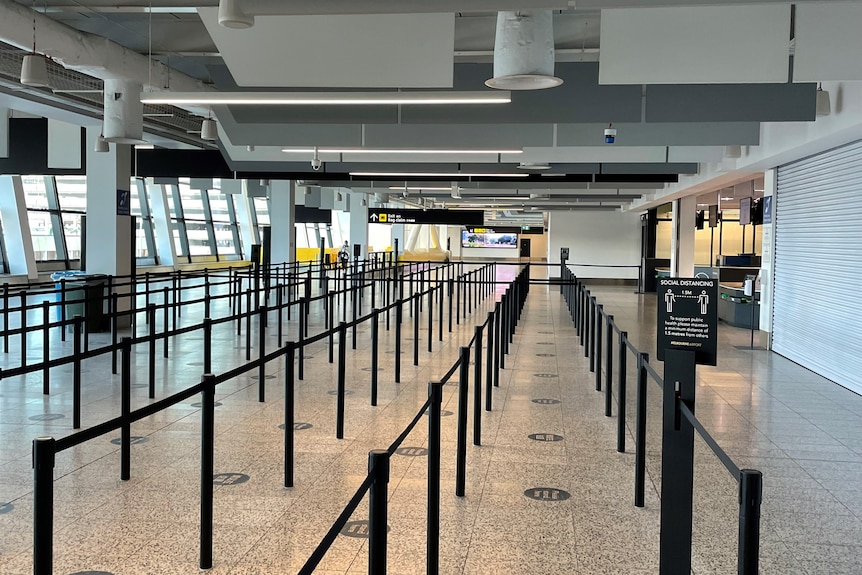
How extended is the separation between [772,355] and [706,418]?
5.79 meters

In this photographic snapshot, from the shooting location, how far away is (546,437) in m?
6.67

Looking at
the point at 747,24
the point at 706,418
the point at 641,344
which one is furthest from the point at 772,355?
the point at 747,24

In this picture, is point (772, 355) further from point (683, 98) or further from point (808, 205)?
point (683, 98)

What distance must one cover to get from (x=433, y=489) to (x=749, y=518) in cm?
165

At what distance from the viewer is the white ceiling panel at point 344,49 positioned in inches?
293

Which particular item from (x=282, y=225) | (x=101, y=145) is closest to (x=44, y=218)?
(x=282, y=225)

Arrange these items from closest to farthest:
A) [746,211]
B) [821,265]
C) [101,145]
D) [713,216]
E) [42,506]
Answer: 1. [42,506]
2. [821,265]
3. [101,145]
4. [746,211]
5. [713,216]

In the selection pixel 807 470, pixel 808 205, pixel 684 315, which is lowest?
pixel 807 470

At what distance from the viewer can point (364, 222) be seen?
125 ft

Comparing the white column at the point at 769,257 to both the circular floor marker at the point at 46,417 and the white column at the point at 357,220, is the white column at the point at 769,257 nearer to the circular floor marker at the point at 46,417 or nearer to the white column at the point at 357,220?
the circular floor marker at the point at 46,417

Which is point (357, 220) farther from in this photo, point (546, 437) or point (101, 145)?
point (546, 437)

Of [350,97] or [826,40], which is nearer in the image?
[826,40]

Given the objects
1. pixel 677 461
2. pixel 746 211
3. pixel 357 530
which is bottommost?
pixel 357 530

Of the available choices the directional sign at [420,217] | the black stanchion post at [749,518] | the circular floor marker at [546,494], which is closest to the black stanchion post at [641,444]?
the circular floor marker at [546,494]
